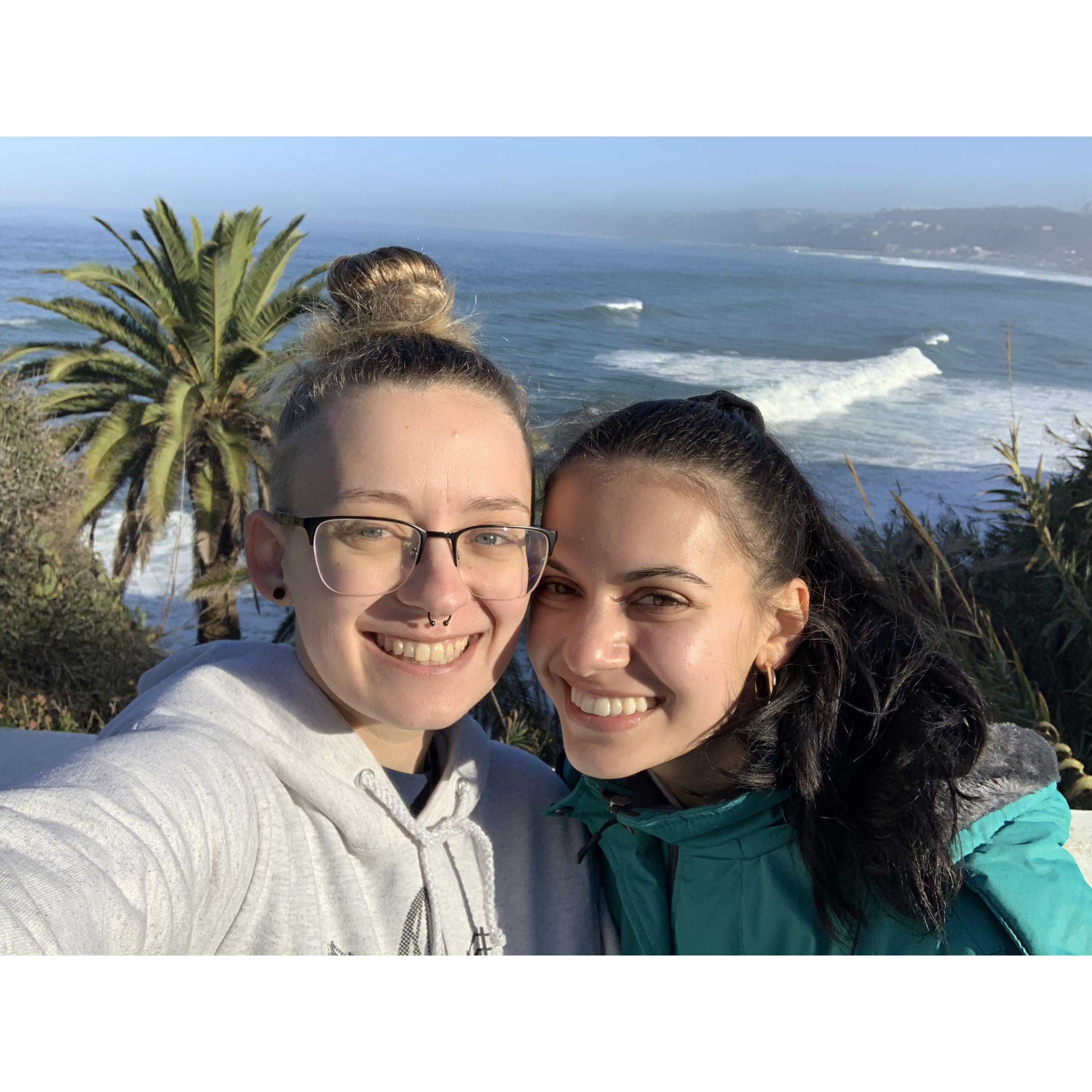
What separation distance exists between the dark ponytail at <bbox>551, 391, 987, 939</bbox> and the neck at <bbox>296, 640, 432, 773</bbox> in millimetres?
560

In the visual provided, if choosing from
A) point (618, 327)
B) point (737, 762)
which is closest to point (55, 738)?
point (737, 762)

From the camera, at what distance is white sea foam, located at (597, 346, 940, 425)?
98.5ft

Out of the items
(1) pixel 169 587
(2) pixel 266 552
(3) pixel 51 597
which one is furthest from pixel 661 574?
(1) pixel 169 587

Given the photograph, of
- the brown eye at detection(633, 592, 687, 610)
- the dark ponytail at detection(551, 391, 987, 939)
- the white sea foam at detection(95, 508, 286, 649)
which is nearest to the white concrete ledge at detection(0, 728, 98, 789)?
the brown eye at detection(633, 592, 687, 610)

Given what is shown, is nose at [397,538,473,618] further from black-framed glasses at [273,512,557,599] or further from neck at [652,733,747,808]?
neck at [652,733,747,808]

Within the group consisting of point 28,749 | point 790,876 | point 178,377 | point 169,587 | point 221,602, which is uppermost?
point 178,377

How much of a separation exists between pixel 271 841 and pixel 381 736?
35cm

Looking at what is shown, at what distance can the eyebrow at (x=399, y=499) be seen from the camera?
1490 mm

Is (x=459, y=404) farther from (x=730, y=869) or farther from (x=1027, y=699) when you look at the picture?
(x=1027, y=699)

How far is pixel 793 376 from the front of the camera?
34.5 m

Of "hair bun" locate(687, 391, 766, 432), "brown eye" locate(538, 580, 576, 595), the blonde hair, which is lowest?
"brown eye" locate(538, 580, 576, 595)

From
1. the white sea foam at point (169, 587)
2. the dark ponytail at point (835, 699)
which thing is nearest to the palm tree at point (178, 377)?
the dark ponytail at point (835, 699)

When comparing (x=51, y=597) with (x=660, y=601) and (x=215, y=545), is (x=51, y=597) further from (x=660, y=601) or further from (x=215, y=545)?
(x=660, y=601)

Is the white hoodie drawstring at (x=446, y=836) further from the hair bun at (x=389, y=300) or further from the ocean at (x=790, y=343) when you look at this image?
the ocean at (x=790, y=343)
